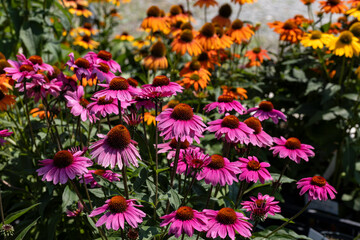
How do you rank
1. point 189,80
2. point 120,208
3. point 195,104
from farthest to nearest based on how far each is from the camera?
point 195,104
point 189,80
point 120,208

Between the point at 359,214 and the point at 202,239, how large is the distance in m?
1.77

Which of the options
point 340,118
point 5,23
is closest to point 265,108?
point 340,118

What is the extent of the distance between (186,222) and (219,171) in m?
0.20

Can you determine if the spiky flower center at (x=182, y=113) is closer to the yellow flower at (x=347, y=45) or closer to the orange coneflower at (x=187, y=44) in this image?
the orange coneflower at (x=187, y=44)

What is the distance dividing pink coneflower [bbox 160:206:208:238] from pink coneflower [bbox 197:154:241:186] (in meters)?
0.11

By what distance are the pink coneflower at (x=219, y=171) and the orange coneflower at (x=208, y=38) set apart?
125cm

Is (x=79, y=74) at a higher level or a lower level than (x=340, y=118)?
higher

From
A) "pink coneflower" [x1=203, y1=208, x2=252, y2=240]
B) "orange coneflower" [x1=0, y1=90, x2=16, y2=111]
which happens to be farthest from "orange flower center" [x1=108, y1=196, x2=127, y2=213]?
"orange coneflower" [x1=0, y1=90, x2=16, y2=111]

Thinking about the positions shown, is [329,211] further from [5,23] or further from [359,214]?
[5,23]

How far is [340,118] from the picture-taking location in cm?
248

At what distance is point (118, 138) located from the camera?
1.06 meters

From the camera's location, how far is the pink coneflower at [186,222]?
1.03 metres

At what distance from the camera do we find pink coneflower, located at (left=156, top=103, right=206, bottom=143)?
1.11 metres

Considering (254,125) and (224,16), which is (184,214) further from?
(224,16)
